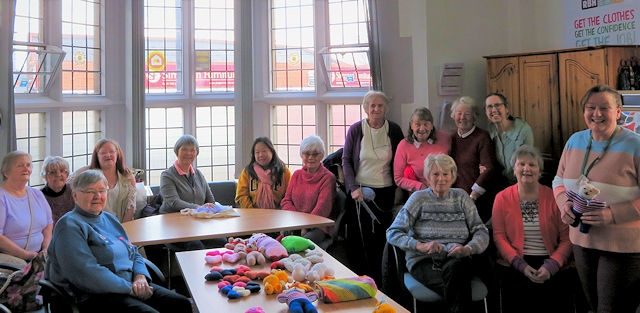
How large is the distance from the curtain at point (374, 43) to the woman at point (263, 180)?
1.36m

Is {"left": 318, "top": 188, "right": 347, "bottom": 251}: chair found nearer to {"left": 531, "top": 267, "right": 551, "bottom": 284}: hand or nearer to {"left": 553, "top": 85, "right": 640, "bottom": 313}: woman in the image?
{"left": 531, "top": 267, "right": 551, "bottom": 284}: hand

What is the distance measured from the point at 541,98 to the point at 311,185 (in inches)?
77.1

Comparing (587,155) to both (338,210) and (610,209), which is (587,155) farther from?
(338,210)

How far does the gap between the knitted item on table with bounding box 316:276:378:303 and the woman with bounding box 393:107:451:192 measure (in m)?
2.01

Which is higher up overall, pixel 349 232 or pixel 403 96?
pixel 403 96

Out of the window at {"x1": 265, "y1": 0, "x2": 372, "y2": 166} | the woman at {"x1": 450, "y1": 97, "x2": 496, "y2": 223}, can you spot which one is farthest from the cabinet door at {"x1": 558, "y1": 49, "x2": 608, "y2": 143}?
the window at {"x1": 265, "y1": 0, "x2": 372, "y2": 166}

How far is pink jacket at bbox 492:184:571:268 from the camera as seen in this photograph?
3818 mm

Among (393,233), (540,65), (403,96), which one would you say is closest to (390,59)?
(403,96)

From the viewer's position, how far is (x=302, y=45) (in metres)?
6.61

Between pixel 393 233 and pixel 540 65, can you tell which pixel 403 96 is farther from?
pixel 393 233

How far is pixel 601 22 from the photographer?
16.3ft

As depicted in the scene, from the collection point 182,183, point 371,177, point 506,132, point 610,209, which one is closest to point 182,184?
point 182,183

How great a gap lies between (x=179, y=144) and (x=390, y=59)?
2.22 m

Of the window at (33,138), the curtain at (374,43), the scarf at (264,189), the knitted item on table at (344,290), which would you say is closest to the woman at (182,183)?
the scarf at (264,189)
